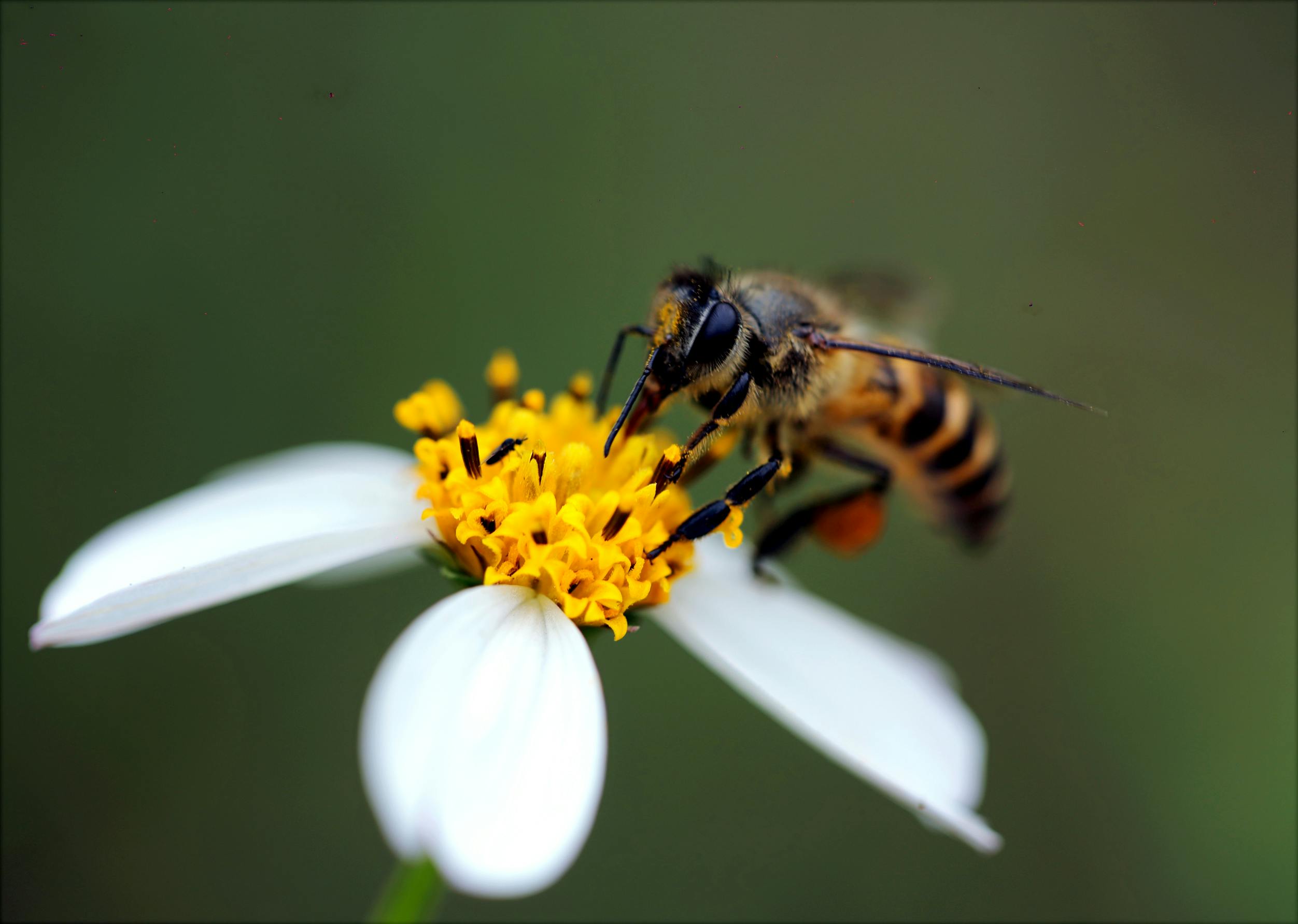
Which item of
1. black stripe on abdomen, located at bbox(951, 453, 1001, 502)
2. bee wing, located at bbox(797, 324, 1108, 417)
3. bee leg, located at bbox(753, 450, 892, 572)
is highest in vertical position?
bee wing, located at bbox(797, 324, 1108, 417)

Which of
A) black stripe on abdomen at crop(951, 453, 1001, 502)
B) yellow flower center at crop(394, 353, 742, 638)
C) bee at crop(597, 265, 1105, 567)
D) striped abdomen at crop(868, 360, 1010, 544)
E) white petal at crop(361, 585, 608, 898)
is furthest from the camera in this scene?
black stripe on abdomen at crop(951, 453, 1001, 502)

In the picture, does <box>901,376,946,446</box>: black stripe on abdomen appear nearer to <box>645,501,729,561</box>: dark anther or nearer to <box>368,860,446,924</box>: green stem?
<box>645,501,729,561</box>: dark anther

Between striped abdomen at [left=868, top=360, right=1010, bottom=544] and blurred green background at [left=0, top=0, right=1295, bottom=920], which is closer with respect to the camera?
striped abdomen at [left=868, top=360, right=1010, bottom=544]

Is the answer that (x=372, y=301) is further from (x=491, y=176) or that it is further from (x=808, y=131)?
(x=808, y=131)

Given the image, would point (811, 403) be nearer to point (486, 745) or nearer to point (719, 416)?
point (719, 416)

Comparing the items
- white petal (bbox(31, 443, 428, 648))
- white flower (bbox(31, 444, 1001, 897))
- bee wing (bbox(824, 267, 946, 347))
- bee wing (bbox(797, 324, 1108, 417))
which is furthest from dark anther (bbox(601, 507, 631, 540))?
bee wing (bbox(824, 267, 946, 347))

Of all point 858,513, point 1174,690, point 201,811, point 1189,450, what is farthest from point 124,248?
point 1189,450

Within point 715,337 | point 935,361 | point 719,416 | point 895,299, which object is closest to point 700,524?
point 719,416

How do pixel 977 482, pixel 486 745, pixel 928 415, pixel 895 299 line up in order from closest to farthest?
pixel 486 745 → pixel 928 415 → pixel 977 482 → pixel 895 299
